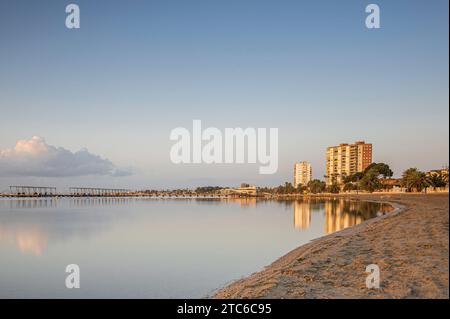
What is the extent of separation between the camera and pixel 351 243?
18750 millimetres

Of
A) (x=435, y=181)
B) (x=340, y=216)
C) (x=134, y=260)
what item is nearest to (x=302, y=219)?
(x=340, y=216)

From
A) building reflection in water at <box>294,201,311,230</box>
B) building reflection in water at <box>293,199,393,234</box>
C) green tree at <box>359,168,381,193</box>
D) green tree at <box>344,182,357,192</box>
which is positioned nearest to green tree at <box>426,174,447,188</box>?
green tree at <box>359,168,381,193</box>

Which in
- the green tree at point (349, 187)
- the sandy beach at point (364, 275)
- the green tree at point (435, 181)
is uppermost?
the sandy beach at point (364, 275)

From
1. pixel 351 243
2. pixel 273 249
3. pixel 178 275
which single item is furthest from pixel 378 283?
pixel 273 249

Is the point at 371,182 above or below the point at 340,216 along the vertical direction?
below

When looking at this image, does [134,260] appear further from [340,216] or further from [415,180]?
[415,180]

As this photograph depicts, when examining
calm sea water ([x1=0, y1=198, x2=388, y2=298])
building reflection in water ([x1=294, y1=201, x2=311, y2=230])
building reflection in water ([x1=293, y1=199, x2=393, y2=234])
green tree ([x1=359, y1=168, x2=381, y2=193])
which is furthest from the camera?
green tree ([x1=359, y1=168, x2=381, y2=193])

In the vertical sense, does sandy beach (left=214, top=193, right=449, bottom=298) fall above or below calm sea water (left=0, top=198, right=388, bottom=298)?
above

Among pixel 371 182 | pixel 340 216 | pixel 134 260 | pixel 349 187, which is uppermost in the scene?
pixel 134 260

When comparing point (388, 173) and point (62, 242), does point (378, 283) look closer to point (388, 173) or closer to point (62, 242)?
point (62, 242)

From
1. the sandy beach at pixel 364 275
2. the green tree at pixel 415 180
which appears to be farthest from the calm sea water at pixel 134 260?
the green tree at pixel 415 180

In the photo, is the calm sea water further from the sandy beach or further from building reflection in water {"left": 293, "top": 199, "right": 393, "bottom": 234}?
building reflection in water {"left": 293, "top": 199, "right": 393, "bottom": 234}

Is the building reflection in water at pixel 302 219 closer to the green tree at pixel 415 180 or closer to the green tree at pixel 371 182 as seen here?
the green tree at pixel 415 180

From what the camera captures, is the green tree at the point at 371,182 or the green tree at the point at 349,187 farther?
the green tree at the point at 349,187
